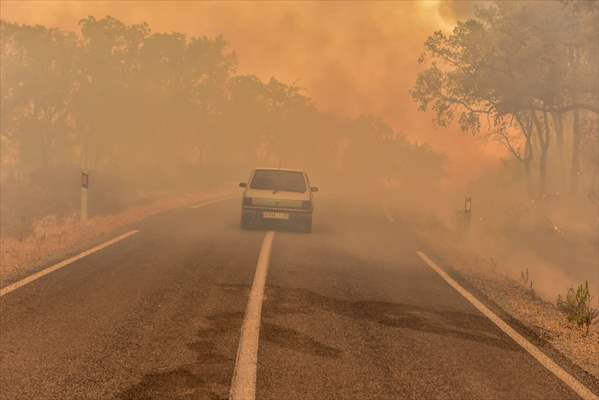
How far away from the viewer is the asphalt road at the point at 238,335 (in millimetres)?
5391

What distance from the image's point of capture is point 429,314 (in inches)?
330

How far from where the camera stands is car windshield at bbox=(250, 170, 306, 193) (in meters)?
17.8

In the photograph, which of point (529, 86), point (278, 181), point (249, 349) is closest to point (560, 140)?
point (529, 86)

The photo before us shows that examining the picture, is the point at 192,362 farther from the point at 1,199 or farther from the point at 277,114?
the point at 277,114

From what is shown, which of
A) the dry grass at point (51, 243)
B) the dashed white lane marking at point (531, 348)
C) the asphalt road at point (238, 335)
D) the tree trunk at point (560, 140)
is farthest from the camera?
the tree trunk at point (560, 140)

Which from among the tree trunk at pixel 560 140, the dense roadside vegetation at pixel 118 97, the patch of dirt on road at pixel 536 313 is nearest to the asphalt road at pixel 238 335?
the patch of dirt on road at pixel 536 313

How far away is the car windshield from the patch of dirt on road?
14.5 ft

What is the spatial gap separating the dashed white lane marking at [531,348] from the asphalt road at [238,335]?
11 centimetres

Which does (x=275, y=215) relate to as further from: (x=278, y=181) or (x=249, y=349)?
(x=249, y=349)

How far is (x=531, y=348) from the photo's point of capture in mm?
7062

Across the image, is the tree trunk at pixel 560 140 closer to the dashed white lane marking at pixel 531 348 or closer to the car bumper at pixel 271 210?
the car bumper at pixel 271 210

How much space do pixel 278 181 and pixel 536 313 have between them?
961 cm

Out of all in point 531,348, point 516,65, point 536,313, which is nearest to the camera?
point 531,348

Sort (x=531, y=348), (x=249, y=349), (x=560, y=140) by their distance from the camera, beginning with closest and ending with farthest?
(x=249, y=349)
(x=531, y=348)
(x=560, y=140)
